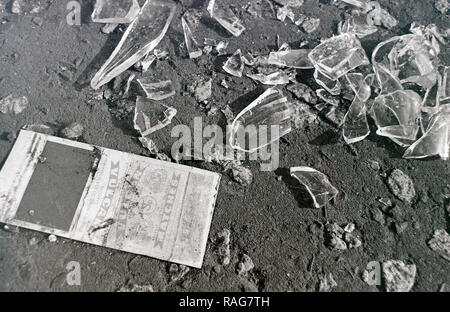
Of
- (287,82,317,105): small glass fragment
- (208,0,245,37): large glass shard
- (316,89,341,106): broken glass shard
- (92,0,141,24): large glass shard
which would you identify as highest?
(92,0,141,24): large glass shard

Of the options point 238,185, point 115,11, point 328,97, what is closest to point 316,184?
point 238,185

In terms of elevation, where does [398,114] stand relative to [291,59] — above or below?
below

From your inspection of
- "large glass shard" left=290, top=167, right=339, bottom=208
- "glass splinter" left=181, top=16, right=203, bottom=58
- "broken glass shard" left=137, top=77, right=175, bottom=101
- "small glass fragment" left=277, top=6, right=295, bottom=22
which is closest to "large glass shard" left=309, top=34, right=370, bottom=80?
"small glass fragment" left=277, top=6, right=295, bottom=22

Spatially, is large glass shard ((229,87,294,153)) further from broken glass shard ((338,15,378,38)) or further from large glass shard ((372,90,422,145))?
broken glass shard ((338,15,378,38))

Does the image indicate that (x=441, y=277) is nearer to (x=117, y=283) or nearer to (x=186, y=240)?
(x=186, y=240)

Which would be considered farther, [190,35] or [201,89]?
[190,35]

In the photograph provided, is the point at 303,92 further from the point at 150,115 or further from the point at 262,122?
the point at 150,115

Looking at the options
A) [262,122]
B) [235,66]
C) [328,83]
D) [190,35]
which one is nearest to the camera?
[262,122]
